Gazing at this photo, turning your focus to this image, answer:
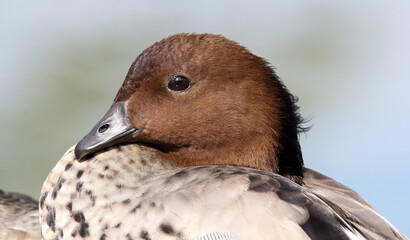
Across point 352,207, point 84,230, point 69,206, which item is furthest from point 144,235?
point 352,207

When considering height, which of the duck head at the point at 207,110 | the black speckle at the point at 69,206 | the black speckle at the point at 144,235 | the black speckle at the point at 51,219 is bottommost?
the black speckle at the point at 51,219

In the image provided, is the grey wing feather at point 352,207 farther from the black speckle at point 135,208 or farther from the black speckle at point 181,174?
the black speckle at point 135,208

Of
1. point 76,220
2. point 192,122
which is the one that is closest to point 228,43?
point 192,122

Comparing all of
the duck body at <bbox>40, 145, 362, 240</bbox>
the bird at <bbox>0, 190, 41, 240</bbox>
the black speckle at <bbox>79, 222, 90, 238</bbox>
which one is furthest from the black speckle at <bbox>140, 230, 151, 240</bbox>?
the bird at <bbox>0, 190, 41, 240</bbox>

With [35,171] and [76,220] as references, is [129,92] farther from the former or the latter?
[35,171]

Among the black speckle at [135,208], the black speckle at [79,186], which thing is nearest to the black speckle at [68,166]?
the black speckle at [79,186]

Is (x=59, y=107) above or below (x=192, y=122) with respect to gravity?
below
